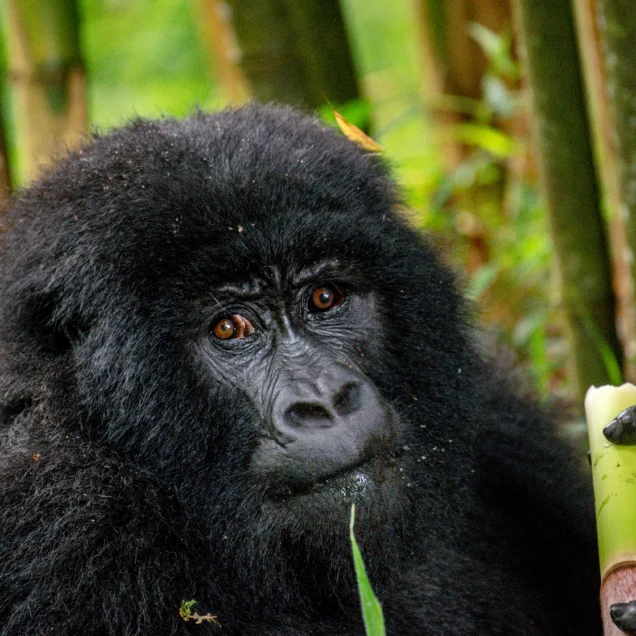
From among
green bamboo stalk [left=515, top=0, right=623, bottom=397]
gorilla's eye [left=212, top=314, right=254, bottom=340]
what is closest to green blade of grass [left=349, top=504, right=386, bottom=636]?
gorilla's eye [left=212, top=314, right=254, bottom=340]

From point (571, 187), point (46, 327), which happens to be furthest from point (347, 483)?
Result: point (571, 187)

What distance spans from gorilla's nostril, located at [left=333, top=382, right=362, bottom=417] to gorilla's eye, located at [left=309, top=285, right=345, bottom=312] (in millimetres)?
445

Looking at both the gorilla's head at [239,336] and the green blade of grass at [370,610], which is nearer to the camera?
the green blade of grass at [370,610]

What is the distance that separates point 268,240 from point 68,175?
0.77 meters

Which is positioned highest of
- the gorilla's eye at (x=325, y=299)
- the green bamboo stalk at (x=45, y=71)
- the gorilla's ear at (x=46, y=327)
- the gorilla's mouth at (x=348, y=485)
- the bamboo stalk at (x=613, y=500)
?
the green bamboo stalk at (x=45, y=71)

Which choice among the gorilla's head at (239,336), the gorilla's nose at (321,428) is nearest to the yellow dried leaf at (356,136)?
the gorilla's head at (239,336)

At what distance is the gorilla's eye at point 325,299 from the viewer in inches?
130

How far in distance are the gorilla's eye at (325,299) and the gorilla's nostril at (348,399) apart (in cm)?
45

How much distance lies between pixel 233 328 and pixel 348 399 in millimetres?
493

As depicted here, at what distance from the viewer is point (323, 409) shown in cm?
287

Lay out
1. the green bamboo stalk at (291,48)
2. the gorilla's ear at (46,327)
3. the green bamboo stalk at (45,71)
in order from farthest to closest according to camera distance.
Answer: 1. the green bamboo stalk at (291,48)
2. the green bamboo stalk at (45,71)
3. the gorilla's ear at (46,327)

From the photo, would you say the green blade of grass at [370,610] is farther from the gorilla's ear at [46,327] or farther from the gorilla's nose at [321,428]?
the gorilla's ear at [46,327]

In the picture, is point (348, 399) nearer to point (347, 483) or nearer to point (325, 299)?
point (347, 483)

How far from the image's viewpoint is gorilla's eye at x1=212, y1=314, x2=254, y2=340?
3.16 m
